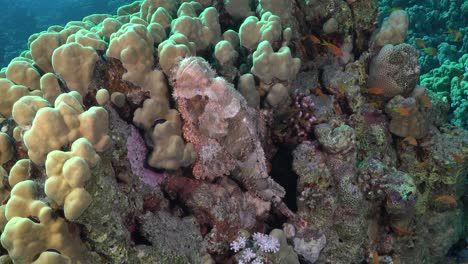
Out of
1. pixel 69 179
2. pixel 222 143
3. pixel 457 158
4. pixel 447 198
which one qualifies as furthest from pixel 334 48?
pixel 69 179

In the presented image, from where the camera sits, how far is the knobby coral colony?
2.42m

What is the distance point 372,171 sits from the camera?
13.3 ft

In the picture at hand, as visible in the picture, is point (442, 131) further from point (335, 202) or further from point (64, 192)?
point (64, 192)

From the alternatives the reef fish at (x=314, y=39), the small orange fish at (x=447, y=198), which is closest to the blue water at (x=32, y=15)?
the reef fish at (x=314, y=39)

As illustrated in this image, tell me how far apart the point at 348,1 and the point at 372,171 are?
2621 mm

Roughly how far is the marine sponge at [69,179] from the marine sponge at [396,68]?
4.08 meters

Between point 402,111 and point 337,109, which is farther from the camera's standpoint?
point 402,111

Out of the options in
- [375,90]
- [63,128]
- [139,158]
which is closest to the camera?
[63,128]

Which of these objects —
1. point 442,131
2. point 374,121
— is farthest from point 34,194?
point 442,131

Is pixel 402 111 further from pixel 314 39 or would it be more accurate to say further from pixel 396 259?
pixel 396 259

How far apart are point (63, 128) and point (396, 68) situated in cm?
423

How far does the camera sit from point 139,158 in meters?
3.14

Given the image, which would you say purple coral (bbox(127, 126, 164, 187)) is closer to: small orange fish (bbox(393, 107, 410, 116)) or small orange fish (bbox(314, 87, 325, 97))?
small orange fish (bbox(314, 87, 325, 97))

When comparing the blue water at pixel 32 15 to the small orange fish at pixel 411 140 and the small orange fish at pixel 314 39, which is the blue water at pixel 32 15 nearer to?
the small orange fish at pixel 314 39
